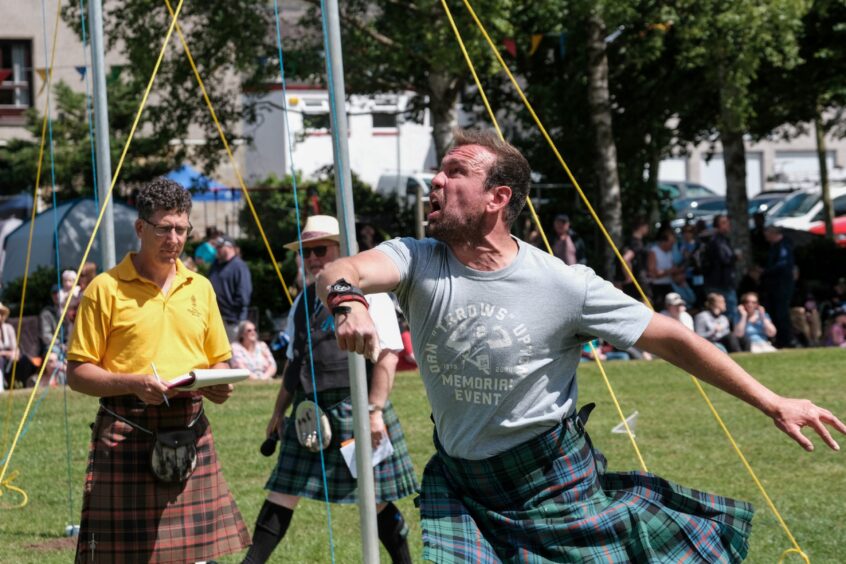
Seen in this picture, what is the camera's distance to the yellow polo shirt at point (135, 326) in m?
4.26

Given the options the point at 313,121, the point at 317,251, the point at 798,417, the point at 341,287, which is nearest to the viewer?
the point at 341,287

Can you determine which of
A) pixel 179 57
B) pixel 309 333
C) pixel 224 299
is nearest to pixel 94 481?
pixel 309 333

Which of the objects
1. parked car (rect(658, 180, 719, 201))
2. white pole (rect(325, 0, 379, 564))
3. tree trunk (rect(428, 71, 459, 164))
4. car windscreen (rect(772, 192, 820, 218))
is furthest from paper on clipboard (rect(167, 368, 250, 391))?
parked car (rect(658, 180, 719, 201))

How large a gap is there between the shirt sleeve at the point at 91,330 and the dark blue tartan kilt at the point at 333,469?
1139 mm

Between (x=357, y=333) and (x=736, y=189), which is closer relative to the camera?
(x=357, y=333)

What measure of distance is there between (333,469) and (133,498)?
1010mm

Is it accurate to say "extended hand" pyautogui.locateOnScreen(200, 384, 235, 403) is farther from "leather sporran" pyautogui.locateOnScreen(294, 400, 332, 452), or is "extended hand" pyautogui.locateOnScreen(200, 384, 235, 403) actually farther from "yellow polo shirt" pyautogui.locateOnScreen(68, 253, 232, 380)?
"leather sporran" pyautogui.locateOnScreen(294, 400, 332, 452)

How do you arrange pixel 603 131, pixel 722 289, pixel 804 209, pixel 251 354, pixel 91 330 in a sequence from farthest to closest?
pixel 804 209 < pixel 603 131 < pixel 722 289 < pixel 251 354 < pixel 91 330

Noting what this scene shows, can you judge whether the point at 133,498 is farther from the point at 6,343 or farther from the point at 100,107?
the point at 6,343

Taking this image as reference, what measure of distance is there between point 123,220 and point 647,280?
8.49m

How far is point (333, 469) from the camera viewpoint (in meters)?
5.22

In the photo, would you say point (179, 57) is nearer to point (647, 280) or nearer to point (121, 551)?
point (647, 280)

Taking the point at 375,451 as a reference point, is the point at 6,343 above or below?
below

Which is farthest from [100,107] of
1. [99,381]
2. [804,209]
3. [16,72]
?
[16,72]
